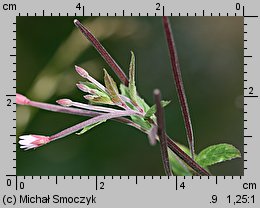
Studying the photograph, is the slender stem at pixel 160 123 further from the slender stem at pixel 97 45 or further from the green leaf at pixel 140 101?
the slender stem at pixel 97 45

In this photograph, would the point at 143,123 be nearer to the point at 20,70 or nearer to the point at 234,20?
the point at 20,70

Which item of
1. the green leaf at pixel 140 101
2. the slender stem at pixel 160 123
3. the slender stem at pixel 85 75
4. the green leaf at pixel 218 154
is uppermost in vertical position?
the slender stem at pixel 85 75

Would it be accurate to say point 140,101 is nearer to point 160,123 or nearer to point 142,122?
point 142,122

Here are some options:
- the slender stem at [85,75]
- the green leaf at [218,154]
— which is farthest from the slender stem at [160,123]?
the slender stem at [85,75]

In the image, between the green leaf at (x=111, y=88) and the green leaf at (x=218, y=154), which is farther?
the green leaf at (x=218, y=154)

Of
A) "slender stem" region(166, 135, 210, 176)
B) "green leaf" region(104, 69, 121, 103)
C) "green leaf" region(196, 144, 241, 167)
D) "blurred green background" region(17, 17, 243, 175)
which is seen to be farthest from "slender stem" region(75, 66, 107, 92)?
"blurred green background" region(17, 17, 243, 175)

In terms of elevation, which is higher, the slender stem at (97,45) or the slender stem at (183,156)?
the slender stem at (97,45)

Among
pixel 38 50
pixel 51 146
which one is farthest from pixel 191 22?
pixel 51 146
